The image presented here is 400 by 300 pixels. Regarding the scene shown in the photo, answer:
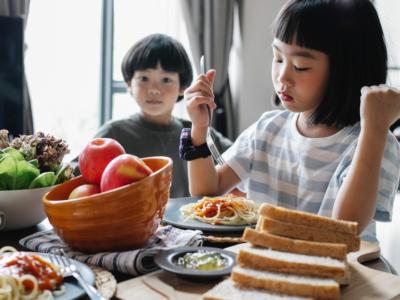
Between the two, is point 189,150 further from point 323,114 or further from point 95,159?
point 95,159

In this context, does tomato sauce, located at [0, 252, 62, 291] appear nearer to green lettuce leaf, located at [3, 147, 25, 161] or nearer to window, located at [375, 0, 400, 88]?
green lettuce leaf, located at [3, 147, 25, 161]

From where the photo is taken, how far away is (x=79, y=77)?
352cm

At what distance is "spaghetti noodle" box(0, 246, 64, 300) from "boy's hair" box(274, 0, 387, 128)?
85 cm

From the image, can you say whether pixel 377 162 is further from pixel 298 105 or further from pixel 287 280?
pixel 287 280

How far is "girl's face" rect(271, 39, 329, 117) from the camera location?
4.50 ft

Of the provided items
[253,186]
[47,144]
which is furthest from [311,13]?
[47,144]

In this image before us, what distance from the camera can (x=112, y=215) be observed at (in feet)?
3.07

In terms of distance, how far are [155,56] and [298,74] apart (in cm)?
138

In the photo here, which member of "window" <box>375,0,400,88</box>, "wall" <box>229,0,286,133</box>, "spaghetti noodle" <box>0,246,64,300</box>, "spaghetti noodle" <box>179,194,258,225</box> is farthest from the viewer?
"wall" <box>229,0,286,133</box>

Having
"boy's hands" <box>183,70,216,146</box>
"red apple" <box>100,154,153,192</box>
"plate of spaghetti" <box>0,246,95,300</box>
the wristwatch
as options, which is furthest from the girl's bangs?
"plate of spaghetti" <box>0,246,95,300</box>

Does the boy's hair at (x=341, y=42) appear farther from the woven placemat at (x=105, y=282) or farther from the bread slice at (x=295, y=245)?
the woven placemat at (x=105, y=282)

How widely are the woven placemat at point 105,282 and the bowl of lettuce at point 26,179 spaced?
11.2 inches

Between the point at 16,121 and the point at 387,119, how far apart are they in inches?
64.9

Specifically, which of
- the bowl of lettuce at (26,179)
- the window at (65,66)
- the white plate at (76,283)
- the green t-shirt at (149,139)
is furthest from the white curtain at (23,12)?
the white plate at (76,283)
